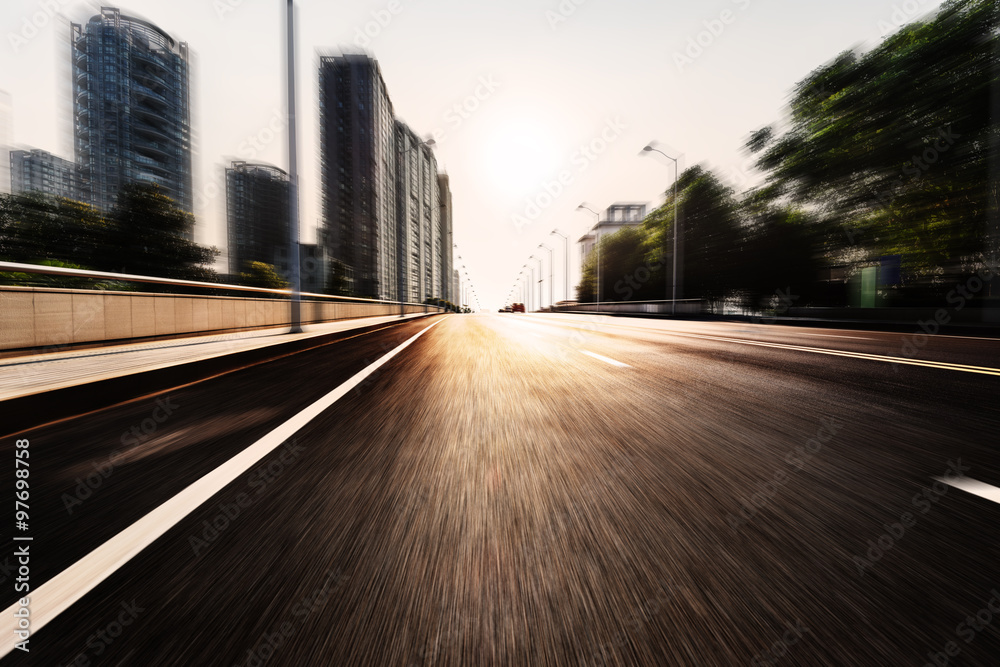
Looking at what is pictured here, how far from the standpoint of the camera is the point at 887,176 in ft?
92.7

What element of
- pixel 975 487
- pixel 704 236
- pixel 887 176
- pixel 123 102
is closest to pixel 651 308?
pixel 887 176

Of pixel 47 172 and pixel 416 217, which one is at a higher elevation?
pixel 47 172

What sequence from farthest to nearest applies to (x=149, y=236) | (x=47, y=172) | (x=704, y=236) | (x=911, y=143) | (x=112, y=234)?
(x=47, y=172) < (x=149, y=236) < (x=112, y=234) < (x=704, y=236) < (x=911, y=143)

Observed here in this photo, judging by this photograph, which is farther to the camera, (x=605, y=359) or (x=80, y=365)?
(x=605, y=359)

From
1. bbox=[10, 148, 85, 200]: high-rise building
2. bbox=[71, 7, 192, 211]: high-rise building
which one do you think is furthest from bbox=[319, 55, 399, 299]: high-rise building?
bbox=[10, 148, 85, 200]: high-rise building

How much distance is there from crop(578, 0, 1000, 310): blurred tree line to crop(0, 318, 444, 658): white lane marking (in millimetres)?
24159

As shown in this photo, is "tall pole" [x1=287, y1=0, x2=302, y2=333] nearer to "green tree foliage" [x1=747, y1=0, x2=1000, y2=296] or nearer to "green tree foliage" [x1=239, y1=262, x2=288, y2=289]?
"green tree foliage" [x1=747, y1=0, x2=1000, y2=296]

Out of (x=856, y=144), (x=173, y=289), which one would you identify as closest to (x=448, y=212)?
(x=856, y=144)

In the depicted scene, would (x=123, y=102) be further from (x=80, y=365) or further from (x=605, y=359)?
(x=605, y=359)

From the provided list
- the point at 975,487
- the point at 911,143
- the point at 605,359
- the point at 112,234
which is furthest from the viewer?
the point at 112,234

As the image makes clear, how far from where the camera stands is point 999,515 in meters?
1.84

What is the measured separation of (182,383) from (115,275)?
3512mm

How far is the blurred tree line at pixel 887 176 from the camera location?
73.9 ft

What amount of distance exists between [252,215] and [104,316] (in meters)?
85.8
